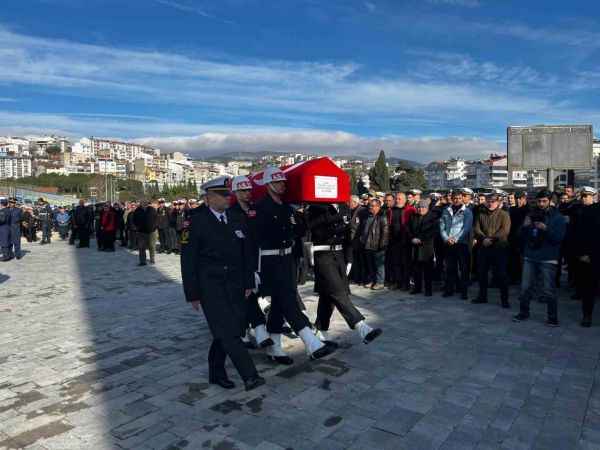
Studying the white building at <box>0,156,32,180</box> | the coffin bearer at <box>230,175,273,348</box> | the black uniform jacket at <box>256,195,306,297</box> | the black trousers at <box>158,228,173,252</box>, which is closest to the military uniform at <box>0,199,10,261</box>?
the black trousers at <box>158,228,173,252</box>

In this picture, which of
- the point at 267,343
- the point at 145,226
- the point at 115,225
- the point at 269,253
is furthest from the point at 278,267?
the point at 115,225

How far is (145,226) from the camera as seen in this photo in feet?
43.9

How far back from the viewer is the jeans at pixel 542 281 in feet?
21.8

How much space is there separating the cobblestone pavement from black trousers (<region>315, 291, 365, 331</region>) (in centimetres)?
38

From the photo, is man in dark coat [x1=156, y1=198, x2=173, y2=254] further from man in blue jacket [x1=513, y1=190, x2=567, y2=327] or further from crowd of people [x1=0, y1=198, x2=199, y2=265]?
man in blue jacket [x1=513, y1=190, x2=567, y2=327]

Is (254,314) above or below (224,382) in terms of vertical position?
above

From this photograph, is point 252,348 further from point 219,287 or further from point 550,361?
point 550,361

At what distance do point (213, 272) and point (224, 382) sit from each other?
3.55 ft

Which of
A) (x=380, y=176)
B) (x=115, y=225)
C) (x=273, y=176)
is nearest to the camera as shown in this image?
(x=273, y=176)

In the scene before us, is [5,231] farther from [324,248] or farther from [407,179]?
[407,179]

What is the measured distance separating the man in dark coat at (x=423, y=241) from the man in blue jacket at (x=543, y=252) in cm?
183

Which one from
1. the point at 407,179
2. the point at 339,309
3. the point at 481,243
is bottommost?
the point at 339,309

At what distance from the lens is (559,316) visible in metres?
7.21

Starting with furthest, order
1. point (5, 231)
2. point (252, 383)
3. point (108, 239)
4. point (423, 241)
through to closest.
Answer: point (108, 239) < point (5, 231) < point (423, 241) < point (252, 383)
